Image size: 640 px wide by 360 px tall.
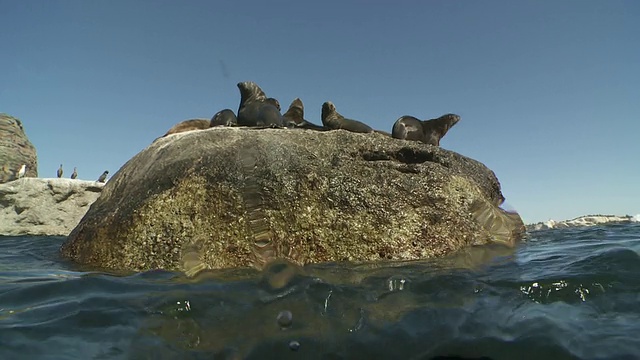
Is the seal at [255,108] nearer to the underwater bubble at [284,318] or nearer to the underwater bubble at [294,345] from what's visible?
the underwater bubble at [284,318]

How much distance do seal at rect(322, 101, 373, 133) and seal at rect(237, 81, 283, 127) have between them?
3.45ft

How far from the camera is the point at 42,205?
13688 millimetres

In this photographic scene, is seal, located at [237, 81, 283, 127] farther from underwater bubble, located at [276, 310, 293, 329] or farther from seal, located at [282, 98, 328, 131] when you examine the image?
underwater bubble, located at [276, 310, 293, 329]

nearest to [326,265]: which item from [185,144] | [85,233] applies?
[185,144]

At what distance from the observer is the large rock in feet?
14.3

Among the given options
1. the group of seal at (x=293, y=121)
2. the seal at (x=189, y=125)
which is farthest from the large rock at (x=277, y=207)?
the group of seal at (x=293, y=121)

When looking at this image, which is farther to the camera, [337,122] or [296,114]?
[296,114]

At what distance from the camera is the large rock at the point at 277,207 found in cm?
435

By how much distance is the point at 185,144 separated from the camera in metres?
5.17

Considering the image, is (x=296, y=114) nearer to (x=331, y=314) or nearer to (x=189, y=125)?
(x=189, y=125)

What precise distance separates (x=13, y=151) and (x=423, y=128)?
3154 cm

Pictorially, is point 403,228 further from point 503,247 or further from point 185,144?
point 185,144

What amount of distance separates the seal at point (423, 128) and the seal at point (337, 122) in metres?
0.95

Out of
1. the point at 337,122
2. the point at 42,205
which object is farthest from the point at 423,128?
the point at 42,205
